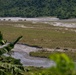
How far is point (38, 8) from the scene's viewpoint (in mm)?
139875

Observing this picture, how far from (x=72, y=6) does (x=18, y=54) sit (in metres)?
93.6

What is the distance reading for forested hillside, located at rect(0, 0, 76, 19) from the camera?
129 metres

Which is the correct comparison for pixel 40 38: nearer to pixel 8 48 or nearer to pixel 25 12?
pixel 8 48

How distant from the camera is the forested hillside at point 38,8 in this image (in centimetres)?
12868

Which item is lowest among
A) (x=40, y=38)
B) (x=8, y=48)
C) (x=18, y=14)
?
(x=18, y=14)

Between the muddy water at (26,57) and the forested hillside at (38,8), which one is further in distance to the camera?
the forested hillside at (38,8)

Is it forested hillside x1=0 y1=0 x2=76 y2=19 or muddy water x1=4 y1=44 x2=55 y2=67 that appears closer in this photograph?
muddy water x1=4 y1=44 x2=55 y2=67

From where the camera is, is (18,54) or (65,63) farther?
(18,54)

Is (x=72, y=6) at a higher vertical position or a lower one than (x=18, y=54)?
lower

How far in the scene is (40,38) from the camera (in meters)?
60.0

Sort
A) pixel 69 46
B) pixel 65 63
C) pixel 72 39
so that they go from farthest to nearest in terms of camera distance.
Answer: pixel 72 39 < pixel 69 46 < pixel 65 63

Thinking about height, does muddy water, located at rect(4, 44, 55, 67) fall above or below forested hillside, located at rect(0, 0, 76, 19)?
Answer: above

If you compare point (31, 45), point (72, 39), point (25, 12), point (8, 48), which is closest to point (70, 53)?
point (31, 45)

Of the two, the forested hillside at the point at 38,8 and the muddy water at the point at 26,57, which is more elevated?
the muddy water at the point at 26,57
